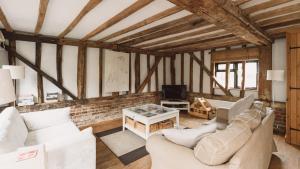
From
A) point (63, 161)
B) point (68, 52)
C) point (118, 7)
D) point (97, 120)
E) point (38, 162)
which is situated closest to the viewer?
point (38, 162)

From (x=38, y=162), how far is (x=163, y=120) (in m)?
2.53

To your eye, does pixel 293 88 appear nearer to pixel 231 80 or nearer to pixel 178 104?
pixel 231 80

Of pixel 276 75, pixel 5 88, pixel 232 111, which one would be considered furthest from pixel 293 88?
pixel 5 88

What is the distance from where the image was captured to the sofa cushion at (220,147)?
119 centimetres

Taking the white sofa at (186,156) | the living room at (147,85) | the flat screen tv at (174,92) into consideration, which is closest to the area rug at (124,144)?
the living room at (147,85)

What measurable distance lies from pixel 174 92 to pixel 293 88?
10.8ft

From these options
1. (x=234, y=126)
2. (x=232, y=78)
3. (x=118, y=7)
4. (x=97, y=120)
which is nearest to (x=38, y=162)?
(x=234, y=126)

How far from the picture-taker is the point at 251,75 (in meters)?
4.52

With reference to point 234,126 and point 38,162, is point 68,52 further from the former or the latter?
point 234,126

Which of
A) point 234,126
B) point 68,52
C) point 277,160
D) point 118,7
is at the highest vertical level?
point 118,7

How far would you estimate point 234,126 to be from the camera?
1.46 m

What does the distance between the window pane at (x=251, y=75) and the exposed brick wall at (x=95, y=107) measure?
11.2 ft

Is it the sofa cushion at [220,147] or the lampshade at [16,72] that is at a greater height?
the lampshade at [16,72]

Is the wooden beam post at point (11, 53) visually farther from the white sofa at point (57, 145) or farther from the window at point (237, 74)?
the window at point (237, 74)
